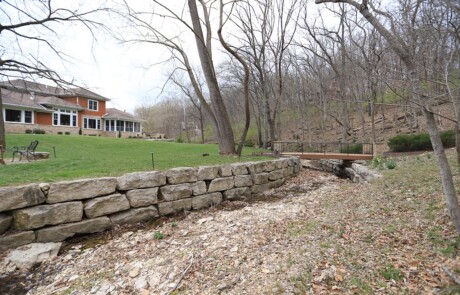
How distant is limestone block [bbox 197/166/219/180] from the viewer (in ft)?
17.3

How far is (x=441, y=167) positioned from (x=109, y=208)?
14.6 feet

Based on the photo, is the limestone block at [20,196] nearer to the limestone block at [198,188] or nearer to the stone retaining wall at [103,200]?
the stone retaining wall at [103,200]

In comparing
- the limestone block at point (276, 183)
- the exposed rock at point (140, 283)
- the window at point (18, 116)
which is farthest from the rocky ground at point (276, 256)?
the window at point (18, 116)

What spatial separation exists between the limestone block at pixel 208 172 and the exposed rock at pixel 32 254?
270cm

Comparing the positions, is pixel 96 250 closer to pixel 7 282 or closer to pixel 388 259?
pixel 7 282

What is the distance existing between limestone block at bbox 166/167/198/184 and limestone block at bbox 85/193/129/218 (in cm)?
93

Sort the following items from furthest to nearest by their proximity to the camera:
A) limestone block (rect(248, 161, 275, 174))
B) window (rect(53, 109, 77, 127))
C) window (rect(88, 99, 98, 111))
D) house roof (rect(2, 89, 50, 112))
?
window (rect(88, 99, 98, 111))
window (rect(53, 109, 77, 127))
house roof (rect(2, 89, 50, 112))
limestone block (rect(248, 161, 275, 174))

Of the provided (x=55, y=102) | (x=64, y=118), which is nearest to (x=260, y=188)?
(x=55, y=102)

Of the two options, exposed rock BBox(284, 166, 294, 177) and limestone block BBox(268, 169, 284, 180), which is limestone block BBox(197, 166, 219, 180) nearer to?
limestone block BBox(268, 169, 284, 180)

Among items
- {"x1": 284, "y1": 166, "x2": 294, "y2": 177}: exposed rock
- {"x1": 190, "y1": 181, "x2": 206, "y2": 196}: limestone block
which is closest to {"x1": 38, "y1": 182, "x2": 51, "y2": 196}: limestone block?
{"x1": 190, "y1": 181, "x2": 206, "y2": 196}: limestone block

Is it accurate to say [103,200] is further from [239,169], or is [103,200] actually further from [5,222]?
[239,169]

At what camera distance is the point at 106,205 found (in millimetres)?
3941

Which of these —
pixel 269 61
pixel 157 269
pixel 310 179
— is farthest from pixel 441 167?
pixel 269 61

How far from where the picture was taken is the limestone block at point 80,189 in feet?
11.6
